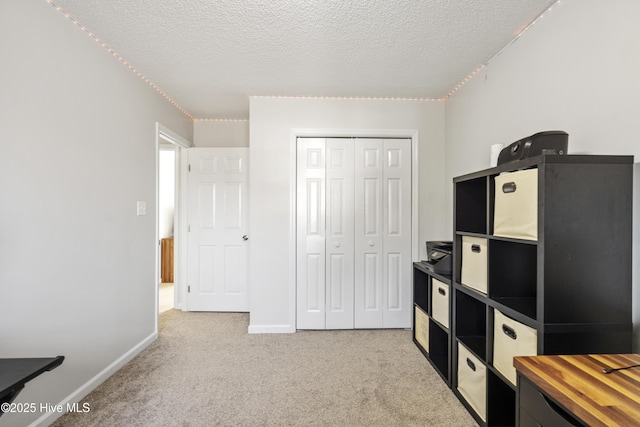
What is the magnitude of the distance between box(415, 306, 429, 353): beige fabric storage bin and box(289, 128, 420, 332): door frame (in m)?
0.65

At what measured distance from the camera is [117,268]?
2.31 meters

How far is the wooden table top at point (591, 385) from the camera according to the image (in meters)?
0.75

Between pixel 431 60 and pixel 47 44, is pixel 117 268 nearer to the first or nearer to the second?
pixel 47 44

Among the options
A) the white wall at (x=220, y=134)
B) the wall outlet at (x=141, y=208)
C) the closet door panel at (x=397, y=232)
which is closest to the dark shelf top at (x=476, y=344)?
the closet door panel at (x=397, y=232)

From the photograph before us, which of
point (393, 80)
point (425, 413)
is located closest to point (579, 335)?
point (425, 413)

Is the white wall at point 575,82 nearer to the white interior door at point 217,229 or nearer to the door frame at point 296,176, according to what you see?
the door frame at point 296,176

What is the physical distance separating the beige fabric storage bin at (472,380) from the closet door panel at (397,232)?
46.3 inches

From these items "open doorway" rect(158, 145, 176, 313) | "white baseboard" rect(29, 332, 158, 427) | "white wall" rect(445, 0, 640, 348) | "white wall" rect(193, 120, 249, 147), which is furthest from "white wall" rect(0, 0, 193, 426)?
"white wall" rect(445, 0, 640, 348)

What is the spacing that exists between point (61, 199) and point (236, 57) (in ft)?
5.03

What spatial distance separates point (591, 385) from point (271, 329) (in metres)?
2.60

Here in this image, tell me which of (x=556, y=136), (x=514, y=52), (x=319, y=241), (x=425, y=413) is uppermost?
(x=514, y=52)

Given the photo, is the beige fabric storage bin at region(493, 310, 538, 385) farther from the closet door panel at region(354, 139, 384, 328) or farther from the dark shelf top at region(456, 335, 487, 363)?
the closet door panel at region(354, 139, 384, 328)

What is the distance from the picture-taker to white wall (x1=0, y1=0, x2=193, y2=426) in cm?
150

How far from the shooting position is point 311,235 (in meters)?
3.10
